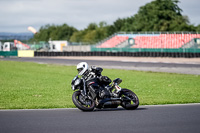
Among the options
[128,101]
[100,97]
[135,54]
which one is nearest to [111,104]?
[100,97]

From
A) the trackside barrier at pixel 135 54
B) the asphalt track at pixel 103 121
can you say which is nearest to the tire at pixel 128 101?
the asphalt track at pixel 103 121

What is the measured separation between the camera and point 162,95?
14.0 metres

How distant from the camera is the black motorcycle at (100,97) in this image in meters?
9.65

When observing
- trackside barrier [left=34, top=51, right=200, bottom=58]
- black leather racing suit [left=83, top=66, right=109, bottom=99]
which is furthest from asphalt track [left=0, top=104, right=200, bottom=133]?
trackside barrier [left=34, top=51, right=200, bottom=58]

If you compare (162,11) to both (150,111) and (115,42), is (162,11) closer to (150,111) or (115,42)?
(115,42)

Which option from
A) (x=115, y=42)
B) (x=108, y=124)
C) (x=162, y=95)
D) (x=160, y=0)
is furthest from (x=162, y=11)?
(x=108, y=124)

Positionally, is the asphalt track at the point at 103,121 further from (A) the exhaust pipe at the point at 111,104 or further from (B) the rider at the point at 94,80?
(B) the rider at the point at 94,80

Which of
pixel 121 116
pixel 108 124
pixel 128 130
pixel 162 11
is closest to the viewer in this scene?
pixel 128 130

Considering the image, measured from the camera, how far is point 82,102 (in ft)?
31.6

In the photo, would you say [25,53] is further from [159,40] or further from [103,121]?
[103,121]

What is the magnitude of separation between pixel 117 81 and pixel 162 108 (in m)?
1.45

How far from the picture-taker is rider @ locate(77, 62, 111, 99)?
9812 mm

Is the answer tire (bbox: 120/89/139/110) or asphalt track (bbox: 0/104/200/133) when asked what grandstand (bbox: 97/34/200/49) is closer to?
tire (bbox: 120/89/139/110)

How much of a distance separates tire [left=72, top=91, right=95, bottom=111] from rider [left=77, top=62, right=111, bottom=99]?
0.19 metres
